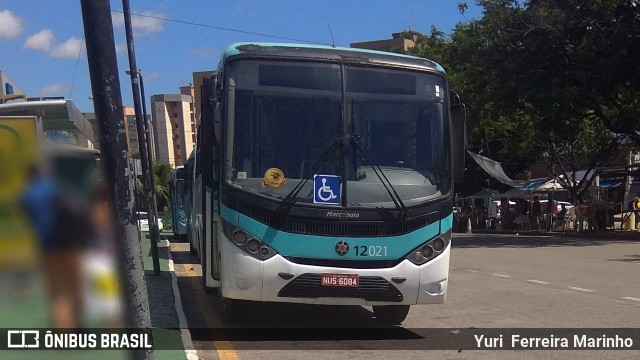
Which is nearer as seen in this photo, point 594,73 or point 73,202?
point 73,202

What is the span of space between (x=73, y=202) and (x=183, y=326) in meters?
4.00

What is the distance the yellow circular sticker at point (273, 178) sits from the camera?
8117 mm

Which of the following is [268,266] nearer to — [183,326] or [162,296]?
[183,326]

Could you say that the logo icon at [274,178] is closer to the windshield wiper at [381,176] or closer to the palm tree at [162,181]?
the windshield wiper at [381,176]

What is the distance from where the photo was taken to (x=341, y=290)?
7.98m

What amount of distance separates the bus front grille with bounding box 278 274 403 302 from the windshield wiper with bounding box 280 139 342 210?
78 cm

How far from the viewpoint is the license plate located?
7949 mm

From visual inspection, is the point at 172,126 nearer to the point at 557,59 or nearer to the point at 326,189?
the point at 557,59

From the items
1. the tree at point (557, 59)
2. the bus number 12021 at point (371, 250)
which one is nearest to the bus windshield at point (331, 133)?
the bus number 12021 at point (371, 250)

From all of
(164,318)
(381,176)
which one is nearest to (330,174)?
(381,176)

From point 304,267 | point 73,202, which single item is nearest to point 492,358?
point 304,267

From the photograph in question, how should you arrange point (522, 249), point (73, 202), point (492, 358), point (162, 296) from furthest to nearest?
point (522, 249)
point (162, 296)
point (492, 358)
point (73, 202)

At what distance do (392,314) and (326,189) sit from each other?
90.8 inches

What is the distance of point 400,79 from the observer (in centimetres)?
864
